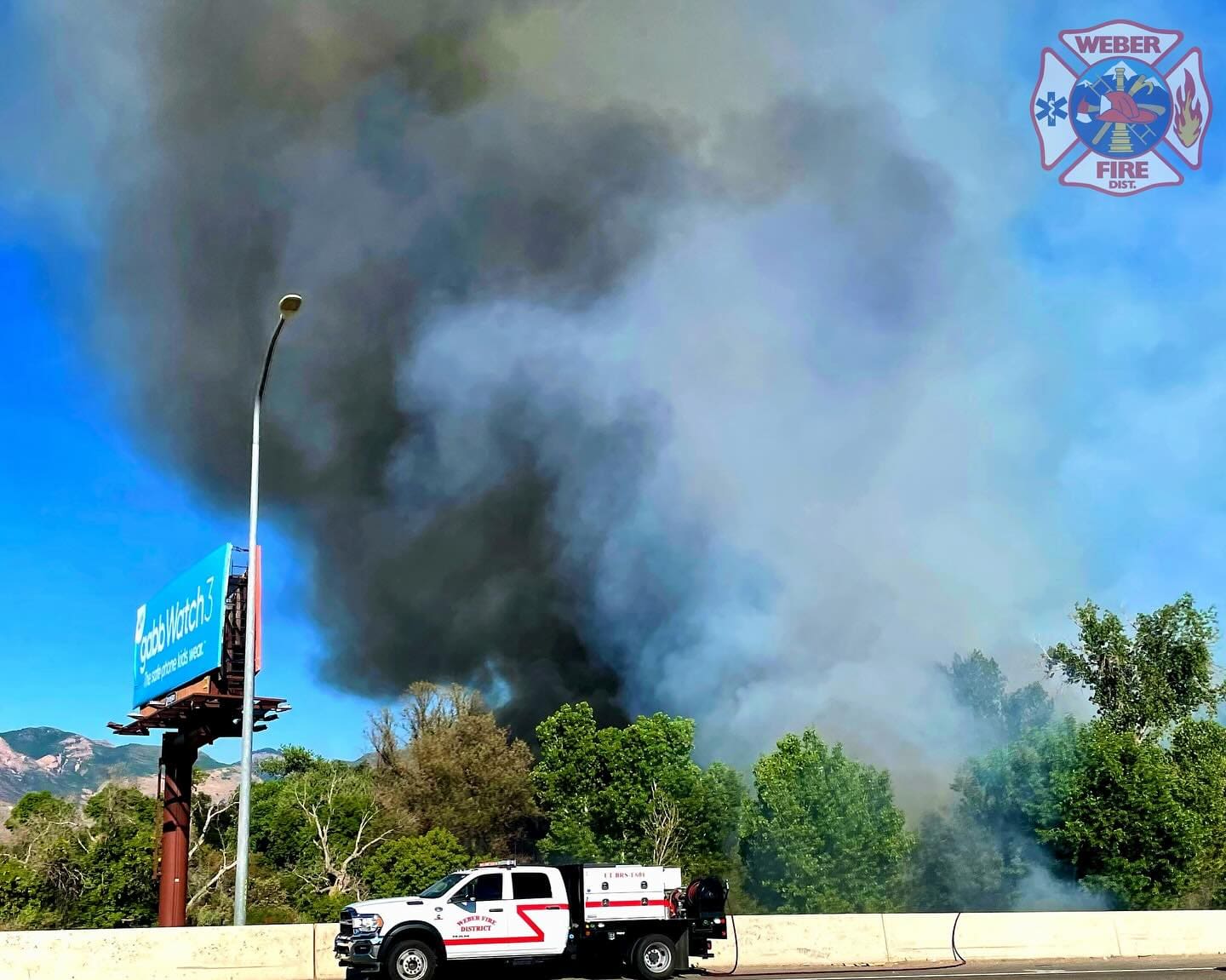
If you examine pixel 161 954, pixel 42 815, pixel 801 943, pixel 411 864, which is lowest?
pixel 801 943

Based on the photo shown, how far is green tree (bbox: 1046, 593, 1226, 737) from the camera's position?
246 ft

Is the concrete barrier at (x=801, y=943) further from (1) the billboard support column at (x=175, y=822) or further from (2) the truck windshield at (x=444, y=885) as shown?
(1) the billboard support column at (x=175, y=822)

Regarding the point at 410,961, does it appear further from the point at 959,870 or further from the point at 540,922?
the point at 959,870

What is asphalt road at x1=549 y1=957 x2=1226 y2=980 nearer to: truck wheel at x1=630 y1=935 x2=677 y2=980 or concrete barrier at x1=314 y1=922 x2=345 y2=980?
truck wheel at x1=630 y1=935 x2=677 y2=980

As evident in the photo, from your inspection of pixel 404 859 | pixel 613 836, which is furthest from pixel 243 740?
pixel 613 836

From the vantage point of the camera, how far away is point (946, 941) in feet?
→ 84.9

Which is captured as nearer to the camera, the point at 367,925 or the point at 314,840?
the point at 367,925

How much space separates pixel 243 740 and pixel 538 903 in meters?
6.57

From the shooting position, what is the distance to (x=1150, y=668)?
75875 mm

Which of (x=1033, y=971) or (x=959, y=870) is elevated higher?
(x=959, y=870)

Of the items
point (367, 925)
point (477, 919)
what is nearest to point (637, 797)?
point (477, 919)

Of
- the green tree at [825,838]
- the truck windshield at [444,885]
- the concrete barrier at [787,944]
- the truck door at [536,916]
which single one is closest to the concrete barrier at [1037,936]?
the concrete barrier at [787,944]

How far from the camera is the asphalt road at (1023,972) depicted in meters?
20.9

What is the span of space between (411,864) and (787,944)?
35.5 m
